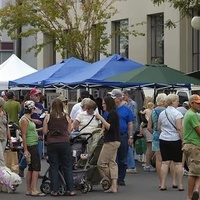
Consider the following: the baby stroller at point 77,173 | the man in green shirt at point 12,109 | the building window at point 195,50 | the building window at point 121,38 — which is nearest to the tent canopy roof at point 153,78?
the man in green shirt at point 12,109

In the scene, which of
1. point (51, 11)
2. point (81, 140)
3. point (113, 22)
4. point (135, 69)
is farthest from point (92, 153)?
point (113, 22)

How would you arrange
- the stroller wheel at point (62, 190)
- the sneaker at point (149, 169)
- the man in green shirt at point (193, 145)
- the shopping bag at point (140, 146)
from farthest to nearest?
1. the shopping bag at point (140, 146)
2. the sneaker at point (149, 169)
3. the stroller wheel at point (62, 190)
4. the man in green shirt at point (193, 145)

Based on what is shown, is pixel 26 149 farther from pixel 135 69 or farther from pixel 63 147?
pixel 135 69

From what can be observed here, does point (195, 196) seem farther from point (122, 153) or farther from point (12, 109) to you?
point (12, 109)

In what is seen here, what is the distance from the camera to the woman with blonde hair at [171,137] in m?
15.1

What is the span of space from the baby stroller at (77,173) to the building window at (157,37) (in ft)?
58.5

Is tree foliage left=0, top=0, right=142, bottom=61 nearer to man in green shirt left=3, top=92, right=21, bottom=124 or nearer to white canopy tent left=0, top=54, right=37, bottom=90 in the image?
white canopy tent left=0, top=54, right=37, bottom=90

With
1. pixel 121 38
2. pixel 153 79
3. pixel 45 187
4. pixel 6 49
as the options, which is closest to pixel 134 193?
pixel 45 187

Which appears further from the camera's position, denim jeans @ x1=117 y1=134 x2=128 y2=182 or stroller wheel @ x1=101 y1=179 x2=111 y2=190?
denim jeans @ x1=117 y1=134 x2=128 y2=182

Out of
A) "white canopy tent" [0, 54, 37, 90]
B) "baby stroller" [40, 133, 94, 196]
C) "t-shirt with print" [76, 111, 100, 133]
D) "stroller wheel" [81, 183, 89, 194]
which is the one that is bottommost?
"stroller wheel" [81, 183, 89, 194]

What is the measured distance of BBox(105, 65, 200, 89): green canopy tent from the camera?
68.7 ft

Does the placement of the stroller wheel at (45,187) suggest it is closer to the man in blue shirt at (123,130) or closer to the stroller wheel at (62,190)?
the stroller wheel at (62,190)

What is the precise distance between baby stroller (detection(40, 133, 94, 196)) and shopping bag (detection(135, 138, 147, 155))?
5546 millimetres

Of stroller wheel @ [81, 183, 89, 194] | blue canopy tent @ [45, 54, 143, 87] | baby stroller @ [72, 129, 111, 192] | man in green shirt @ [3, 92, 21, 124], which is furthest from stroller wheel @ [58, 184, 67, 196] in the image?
blue canopy tent @ [45, 54, 143, 87]
